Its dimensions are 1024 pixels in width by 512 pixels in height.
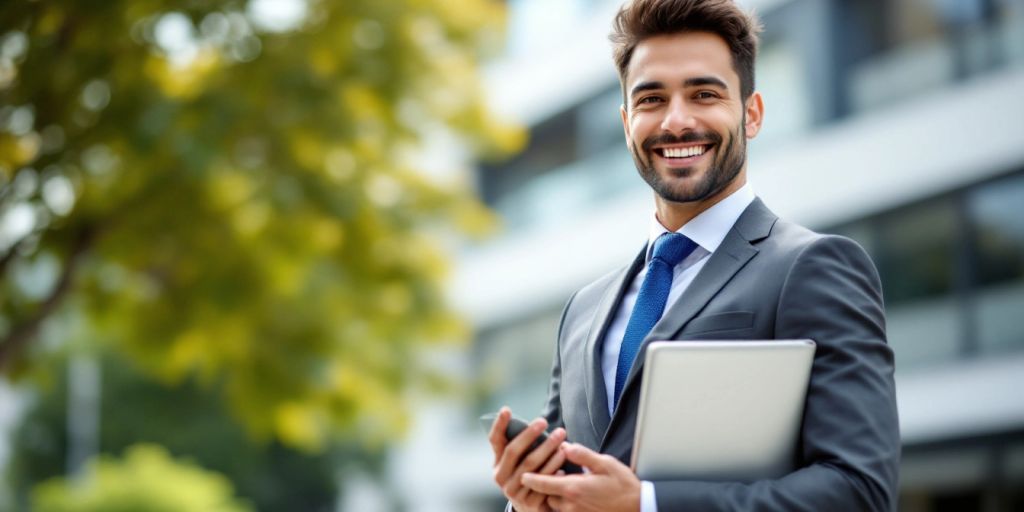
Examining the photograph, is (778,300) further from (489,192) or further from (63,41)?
(489,192)

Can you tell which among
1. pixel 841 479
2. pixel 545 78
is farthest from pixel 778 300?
pixel 545 78

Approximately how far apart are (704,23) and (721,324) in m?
0.54

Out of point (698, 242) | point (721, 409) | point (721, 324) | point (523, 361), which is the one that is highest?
point (523, 361)

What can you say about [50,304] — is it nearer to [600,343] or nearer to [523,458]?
[600,343]

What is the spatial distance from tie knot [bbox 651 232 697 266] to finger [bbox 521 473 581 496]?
0.51m

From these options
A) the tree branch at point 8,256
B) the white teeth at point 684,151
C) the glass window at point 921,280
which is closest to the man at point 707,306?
the white teeth at point 684,151

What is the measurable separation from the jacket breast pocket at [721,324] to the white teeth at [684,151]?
0.30 meters

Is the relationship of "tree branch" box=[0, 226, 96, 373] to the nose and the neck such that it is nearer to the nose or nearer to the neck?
the neck

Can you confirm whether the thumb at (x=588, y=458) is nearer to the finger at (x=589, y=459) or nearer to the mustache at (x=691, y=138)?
the finger at (x=589, y=459)

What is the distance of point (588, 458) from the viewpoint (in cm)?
199

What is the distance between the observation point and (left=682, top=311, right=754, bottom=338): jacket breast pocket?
82.7 inches

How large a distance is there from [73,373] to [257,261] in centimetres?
2289

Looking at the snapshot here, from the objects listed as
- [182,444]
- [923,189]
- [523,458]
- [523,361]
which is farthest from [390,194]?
[182,444]

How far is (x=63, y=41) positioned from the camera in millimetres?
8672
